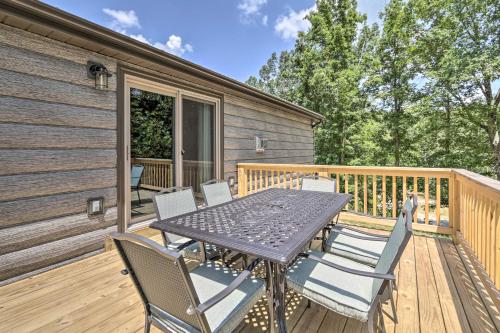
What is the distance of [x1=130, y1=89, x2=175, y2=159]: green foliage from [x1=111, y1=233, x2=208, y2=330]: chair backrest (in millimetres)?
2497

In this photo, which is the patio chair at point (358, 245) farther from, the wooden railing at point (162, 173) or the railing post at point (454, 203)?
the wooden railing at point (162, 173)

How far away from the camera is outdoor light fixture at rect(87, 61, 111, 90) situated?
272cm

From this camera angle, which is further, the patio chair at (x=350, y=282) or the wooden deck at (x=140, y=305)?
the wooden deck at (x=140, y=305)

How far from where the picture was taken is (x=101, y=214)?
284 centimetres

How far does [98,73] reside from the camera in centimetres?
274

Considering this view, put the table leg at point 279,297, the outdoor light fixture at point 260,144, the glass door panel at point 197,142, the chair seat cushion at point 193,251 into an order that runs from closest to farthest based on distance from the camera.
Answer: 1. the table leg at point 279,297
2. the chair seat cushion at point 193,251
3. the glass door panel at point 197,142
4. the outdoor light fixture at point 260,144

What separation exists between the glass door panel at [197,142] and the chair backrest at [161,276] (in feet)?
9.30

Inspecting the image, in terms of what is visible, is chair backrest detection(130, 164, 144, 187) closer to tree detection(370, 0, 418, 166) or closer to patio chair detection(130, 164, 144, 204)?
patio chair detection(130, 164, 144, 204)

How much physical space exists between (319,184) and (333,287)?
197 centimetres

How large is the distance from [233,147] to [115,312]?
3472 millimetres

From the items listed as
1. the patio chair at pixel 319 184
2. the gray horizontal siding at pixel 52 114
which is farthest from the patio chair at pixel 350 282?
the gray horizontal siding at pixel 52 114

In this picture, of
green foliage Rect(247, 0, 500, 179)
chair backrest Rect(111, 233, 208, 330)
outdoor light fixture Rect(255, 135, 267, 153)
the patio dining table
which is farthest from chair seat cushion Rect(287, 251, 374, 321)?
green foliage Rect(247, 0, 500, 179)

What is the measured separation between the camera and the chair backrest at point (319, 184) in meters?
3.24

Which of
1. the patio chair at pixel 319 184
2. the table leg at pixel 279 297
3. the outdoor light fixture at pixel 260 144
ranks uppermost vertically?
the outdoor light fixture at pixel 260 144
